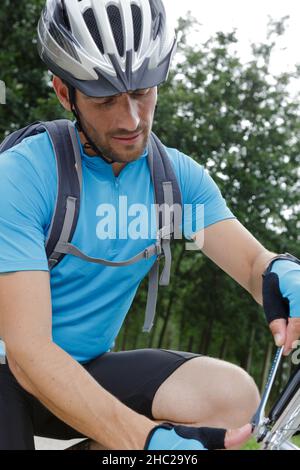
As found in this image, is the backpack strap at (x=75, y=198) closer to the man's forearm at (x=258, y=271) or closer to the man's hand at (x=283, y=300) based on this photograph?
the man's forearm at (x=258, y=271)

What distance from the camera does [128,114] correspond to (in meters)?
2.75

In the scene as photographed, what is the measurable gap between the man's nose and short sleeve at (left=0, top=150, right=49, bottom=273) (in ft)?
1.27

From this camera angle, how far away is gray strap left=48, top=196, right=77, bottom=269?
2.70m

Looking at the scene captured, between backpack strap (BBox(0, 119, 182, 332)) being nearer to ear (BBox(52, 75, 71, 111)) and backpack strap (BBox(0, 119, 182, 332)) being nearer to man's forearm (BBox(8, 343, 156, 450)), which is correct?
ear (BBox(52, 75, 71, 111))

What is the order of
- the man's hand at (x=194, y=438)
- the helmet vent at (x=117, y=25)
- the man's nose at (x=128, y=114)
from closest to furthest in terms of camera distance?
the man's hand at (x=194, y=438) < the man's nose at (x=128, y=114) < the helmet vent at (x=117, y=25)

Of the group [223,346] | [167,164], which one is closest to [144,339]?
[223,346]

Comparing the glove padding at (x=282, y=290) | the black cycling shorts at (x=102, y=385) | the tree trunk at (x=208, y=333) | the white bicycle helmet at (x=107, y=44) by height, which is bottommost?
the tree trunk at (x=208, y=333)

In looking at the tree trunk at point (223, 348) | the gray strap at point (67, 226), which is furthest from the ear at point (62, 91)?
the tree trunk at point (223, 348)

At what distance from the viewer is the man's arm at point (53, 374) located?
215 centimetres

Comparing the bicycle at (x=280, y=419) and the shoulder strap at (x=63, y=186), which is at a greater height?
the shoulder strap at (x=63, y=186)

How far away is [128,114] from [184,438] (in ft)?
4.19

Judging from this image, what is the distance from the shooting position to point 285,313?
8.15 ft

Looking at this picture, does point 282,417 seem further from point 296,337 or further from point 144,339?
point 144,339

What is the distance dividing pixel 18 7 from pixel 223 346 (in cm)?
1532
